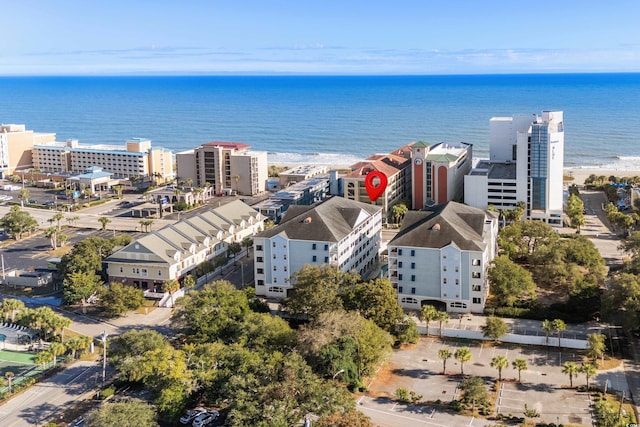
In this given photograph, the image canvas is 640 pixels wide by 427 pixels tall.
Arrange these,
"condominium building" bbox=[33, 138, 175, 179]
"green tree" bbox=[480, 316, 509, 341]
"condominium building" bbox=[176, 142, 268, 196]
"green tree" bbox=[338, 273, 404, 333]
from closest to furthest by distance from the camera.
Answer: "green tree" bbox=[480, 316, 509, 341] → "green tree" bbox=[338, 273, 404, 333] → "condominium building" bbox=[176, 142, 268, 196] → "condominium building" bbox=[33, 138, 175, 179]

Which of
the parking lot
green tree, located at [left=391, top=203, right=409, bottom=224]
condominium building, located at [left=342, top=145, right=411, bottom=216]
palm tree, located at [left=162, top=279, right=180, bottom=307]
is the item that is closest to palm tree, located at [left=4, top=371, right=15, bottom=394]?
palm tree, located at [left=162, top=279, right=180, bottom=307]

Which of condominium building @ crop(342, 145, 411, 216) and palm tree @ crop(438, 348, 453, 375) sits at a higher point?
condominium building @ crop(342, 145, 411, 216)

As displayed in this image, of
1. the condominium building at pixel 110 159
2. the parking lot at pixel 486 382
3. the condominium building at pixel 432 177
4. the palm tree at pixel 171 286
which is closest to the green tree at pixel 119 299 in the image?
the palm tree at pixel 171 286

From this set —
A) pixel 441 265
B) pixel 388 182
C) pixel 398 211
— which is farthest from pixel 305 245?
pixel 388 182

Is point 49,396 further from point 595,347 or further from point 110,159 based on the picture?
point 110,159

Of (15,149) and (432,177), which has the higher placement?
(15,149)

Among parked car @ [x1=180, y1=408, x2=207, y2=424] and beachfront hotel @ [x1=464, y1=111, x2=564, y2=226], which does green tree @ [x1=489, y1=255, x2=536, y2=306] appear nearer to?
parked car @ [x1=180, y1=408, x2=207, y2=424]

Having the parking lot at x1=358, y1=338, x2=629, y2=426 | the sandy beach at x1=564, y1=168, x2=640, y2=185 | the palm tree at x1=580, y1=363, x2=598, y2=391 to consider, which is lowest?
the parking lot at x1=358, y1=338, x2=629, y2=426
